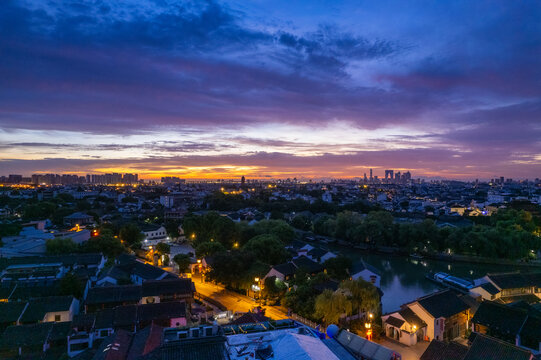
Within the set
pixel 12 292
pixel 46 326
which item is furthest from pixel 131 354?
pixel 12 292

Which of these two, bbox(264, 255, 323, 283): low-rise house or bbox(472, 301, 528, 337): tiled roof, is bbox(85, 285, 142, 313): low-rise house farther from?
bbox(472, 301, 528, 337): tiled roof

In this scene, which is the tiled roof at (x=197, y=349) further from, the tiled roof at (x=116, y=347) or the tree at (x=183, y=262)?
the tree at (x=183, y=262)

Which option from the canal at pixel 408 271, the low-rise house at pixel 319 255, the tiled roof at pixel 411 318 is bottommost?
the canal at pixel 408 271

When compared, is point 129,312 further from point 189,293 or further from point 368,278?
point 368,278

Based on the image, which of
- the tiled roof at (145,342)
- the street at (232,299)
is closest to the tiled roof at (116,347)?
the tiled roof at (145,342)

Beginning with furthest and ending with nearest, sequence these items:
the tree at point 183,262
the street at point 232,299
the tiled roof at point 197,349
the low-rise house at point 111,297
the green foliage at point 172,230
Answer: the green foliage at point 172,230
the tree at point 183,262
the street at point 232,299
the low-rise house at point 111,297
the tiled roof at point 197,349

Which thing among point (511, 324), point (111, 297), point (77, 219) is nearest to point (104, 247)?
point (111, 297)

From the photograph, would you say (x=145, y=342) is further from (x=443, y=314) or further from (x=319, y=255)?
(x=319, y=255)
